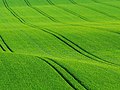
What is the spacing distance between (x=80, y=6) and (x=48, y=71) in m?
37.4

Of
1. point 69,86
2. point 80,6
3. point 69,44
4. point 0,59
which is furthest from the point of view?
point 80,6

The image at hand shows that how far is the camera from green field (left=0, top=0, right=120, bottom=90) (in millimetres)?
15778

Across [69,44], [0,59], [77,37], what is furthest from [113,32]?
[0,59]

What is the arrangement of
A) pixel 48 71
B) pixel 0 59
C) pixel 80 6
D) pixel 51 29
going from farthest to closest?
pixel 80 6 → pixel 51 29 → pixel 0 59 → pixel 48 71

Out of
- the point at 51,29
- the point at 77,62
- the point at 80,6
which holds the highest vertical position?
the point at 77,62

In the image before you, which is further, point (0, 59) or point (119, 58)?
point (119, 58)

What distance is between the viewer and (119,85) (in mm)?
15688

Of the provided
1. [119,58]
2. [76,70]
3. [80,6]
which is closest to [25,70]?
[76,70]

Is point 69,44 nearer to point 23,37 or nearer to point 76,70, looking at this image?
point 23,37

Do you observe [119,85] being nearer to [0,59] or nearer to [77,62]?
[77,62]

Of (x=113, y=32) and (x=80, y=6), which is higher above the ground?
(x=113, y=32)

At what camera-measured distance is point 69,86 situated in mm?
15211

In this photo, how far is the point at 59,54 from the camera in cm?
2275

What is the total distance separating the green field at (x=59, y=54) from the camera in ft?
51.8
